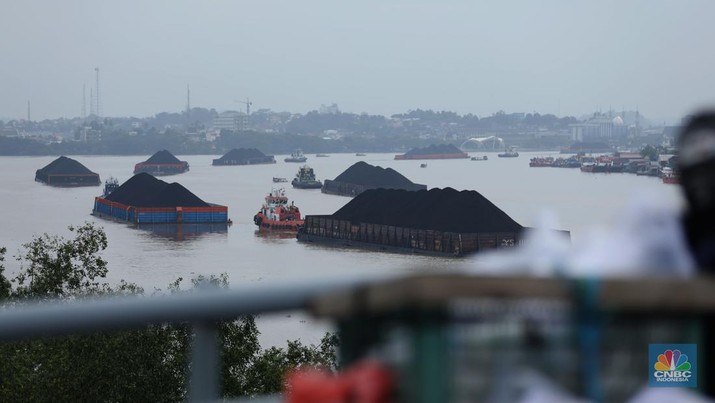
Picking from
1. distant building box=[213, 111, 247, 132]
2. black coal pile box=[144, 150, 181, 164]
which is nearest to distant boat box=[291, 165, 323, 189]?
black coal pile box=[144, 150, 181, 164]

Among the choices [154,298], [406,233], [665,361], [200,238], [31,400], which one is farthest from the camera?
[200,238]

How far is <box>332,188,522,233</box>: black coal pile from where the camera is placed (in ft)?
85.8

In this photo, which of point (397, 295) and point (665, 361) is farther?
point (665, 361)

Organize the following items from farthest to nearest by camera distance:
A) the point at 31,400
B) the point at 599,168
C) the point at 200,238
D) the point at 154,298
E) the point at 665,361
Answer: the point at 599,168
the point at 200,238
the point at 31,400
the point at 154,298
the point at 665,361

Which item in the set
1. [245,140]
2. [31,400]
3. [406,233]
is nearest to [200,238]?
[406,233]

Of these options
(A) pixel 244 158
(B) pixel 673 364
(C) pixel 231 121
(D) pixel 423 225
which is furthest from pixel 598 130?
(B) pixel 673 364

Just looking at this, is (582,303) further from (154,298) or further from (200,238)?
(200,238)

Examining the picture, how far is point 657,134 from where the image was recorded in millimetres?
68750

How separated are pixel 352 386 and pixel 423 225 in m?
26.5

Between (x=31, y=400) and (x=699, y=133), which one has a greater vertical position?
(x=699, y=133)

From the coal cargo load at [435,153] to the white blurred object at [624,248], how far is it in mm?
62150

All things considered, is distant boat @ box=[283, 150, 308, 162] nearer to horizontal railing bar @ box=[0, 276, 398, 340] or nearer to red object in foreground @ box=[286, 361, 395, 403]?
horizontal railing bar @ box=[0, 276, 398, 340]

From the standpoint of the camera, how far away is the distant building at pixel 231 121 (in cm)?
7506

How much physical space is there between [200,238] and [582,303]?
93.6 feet
